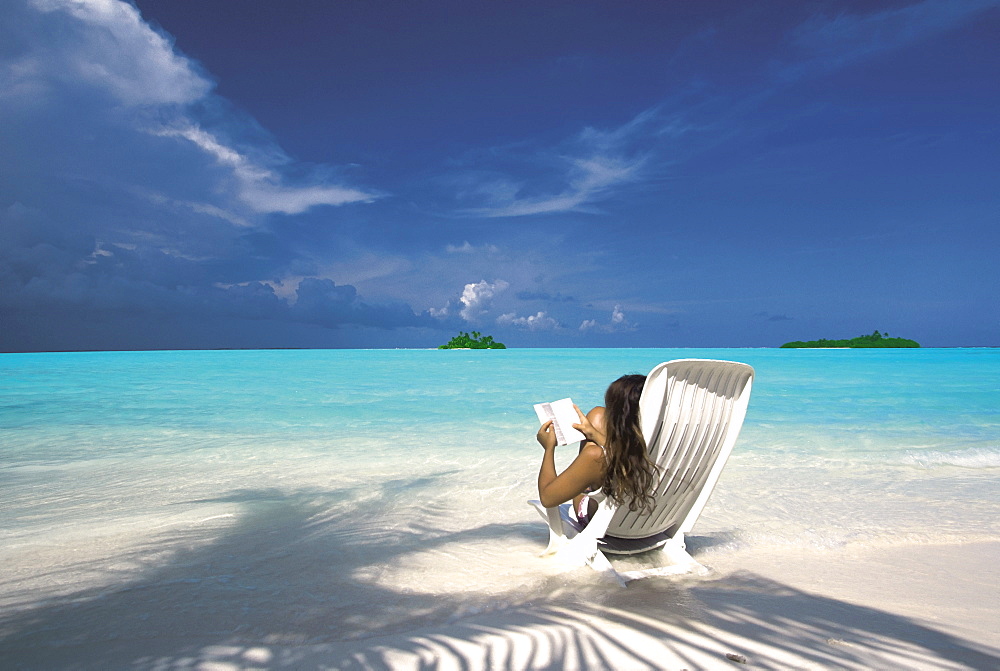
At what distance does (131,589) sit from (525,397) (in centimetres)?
1414

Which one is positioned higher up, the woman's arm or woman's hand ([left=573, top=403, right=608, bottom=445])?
woman's hand ([left=573, top=403, right=608, bottom=445])

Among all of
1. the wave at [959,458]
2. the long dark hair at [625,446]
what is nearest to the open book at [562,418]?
the long dark hair at [625,446]

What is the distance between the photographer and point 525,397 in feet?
56.4

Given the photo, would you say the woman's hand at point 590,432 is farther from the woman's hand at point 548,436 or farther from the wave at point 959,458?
the wave at point 959,458

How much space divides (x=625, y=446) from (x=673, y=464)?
16.7 inches

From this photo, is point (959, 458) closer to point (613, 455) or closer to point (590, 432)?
point (613, 455)

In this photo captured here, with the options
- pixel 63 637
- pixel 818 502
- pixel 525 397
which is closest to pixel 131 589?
pixel 63 637

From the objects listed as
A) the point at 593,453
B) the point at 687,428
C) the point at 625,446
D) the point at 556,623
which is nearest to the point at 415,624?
the point at 556,623

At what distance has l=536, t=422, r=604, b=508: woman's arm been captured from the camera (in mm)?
3134

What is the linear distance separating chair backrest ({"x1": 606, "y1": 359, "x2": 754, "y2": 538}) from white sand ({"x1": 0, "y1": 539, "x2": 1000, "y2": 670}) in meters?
0.42

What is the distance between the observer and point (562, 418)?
3.06 metres

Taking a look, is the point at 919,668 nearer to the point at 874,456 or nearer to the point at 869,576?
the point at 869,576

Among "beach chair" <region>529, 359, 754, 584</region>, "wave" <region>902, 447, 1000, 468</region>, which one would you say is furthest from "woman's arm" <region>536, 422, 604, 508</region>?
"wave" <region>902, 447, 1000, 468</region>

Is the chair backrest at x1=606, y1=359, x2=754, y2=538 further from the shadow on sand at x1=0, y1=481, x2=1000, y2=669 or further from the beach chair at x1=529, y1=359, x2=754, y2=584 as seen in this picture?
the shadow on sand at x1=0, y1=481, x2=1000, y2=669
